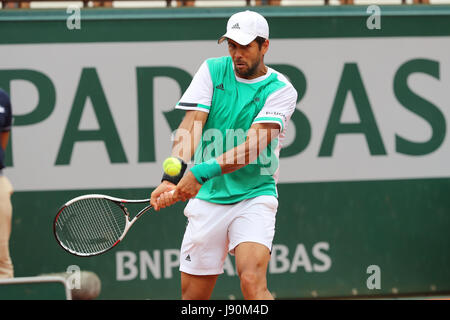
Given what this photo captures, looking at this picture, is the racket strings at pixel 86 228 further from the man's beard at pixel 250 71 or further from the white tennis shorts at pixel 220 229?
the man's beard at pixel 250 71

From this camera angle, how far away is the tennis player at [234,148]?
3.86 meters

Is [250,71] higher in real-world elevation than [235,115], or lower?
higher

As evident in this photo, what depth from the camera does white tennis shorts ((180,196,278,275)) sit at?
3891 millimetres

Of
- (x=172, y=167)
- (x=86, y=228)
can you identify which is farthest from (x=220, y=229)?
(x=86, y=228)

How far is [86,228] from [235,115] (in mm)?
1095

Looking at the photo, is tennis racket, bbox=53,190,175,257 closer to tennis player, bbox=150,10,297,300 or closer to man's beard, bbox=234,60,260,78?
tennis player, bbox=150,10,297,300

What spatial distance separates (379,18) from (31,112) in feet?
9.43

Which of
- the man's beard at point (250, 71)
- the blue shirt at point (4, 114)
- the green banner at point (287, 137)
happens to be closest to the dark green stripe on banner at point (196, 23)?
the green banner at point (287, 137)

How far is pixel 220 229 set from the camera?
3.96 meters

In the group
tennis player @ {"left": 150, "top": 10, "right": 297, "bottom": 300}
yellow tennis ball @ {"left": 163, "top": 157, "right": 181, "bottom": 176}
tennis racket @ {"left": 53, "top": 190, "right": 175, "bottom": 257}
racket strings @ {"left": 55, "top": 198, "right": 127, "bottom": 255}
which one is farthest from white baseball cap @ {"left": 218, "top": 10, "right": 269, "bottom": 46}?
racket strings @ {"left": 55, "top": 198, "right": 127, "bottom": 255}

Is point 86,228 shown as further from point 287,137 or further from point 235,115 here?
point 287,137

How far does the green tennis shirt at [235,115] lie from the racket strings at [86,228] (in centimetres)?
61

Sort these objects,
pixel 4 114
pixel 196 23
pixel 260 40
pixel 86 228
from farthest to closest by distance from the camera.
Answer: pixel 196 23
pixel 4 114
pixel 86 228
pixel 260 40
